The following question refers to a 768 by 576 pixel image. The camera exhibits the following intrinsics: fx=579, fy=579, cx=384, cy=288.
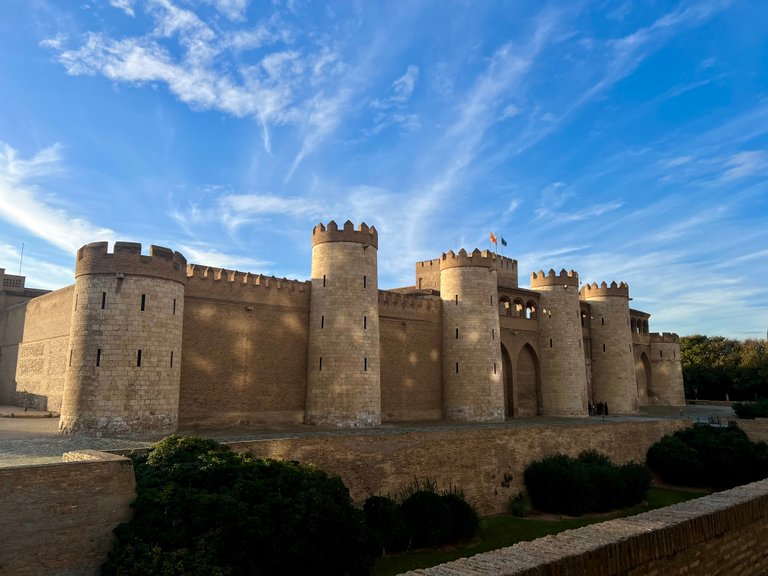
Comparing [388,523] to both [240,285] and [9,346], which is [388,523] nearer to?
[240,285]

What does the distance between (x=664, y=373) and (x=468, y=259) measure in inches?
961

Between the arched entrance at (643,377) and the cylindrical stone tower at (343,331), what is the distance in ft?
92.0

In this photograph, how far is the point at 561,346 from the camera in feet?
110

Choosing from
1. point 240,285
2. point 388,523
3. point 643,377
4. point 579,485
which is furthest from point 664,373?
point 388,523

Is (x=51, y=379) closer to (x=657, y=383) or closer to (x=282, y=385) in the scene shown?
(x=282, y=385)

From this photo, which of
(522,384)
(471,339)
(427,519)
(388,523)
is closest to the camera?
(388,523)

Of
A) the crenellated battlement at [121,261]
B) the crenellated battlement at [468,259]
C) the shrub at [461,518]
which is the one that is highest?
the crenellated battlement at [468,259]

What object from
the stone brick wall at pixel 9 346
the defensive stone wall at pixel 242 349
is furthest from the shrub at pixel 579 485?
the stone brick wall at pixel 9 346

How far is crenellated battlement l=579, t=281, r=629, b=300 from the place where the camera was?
3831cm

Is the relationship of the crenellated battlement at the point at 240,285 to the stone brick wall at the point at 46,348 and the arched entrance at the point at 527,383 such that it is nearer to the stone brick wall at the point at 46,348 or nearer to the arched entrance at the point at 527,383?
the stone brick wall at the point at 46,348

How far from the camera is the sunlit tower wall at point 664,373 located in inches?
1737

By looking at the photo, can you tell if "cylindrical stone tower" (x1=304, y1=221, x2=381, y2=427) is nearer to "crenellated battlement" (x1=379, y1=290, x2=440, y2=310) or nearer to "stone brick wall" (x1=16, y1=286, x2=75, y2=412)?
"crenellated battlement" (x1=379, y1=290, x2=440, y2=310)

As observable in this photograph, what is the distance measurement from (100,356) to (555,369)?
963 inches

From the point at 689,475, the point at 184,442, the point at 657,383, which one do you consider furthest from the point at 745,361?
the point at 184,442
